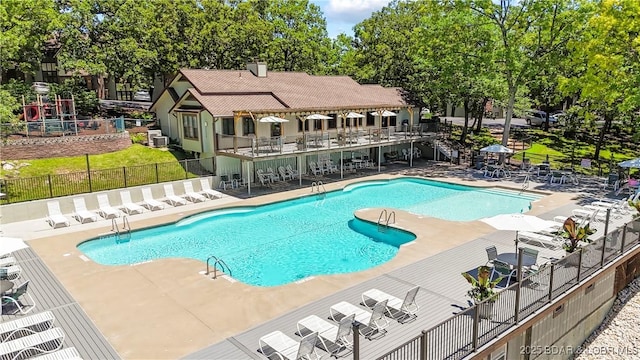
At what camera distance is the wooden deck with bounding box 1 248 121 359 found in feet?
31.3

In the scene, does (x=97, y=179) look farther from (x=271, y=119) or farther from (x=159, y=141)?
(x=271, y=119)

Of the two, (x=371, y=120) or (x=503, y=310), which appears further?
(x=371, y=120)

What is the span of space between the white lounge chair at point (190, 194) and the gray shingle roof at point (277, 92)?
13.3ft

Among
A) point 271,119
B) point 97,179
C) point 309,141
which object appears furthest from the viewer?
point 309,141

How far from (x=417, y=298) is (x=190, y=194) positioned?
14.6 metres

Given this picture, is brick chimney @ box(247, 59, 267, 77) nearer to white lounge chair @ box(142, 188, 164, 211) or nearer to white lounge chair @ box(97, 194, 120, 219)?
white lounge chair @ box(142, 188, 164, 211)

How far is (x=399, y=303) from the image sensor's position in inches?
417

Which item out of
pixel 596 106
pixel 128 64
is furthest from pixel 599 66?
pixel 128 64

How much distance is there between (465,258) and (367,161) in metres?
17.8

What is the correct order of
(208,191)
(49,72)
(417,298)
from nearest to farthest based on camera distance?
(417,298), (208,191), (49,72)

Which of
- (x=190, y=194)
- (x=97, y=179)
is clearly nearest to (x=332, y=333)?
(x=190, y=194)

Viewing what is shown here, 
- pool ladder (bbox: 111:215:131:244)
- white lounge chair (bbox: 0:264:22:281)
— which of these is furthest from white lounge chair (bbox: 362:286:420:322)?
pool ladder (bbox: 111:215:131:244)

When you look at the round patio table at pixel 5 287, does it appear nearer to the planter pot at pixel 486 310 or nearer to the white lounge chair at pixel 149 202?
the white lounge chair at pixel 149 202

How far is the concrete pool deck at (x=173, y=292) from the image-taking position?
32.8 feet
